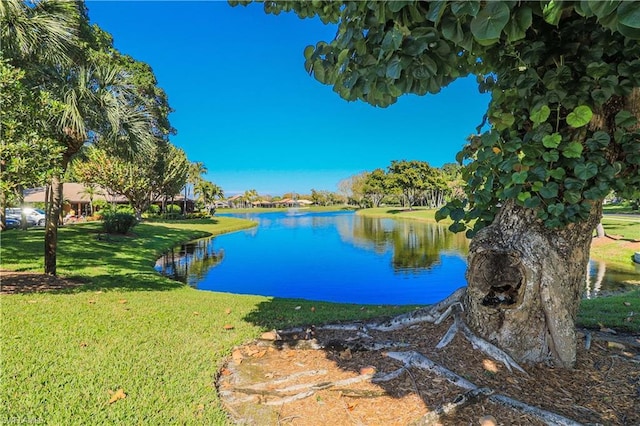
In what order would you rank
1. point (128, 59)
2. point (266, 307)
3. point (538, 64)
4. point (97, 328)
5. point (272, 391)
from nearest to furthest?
point (538, 64) → point (272, 391) → point (97, 328) → point (266, 307) → point (128, 59)

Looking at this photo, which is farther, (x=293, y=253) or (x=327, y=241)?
(x=327, y=241)

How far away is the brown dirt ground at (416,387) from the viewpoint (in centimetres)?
226

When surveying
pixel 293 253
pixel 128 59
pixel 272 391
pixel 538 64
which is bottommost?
pixel 293 253

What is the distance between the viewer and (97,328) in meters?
4.01

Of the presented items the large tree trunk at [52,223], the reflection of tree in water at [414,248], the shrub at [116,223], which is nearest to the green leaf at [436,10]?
the large tree trunk at [52,223]

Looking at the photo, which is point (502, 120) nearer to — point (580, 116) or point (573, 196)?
point (580, 116)

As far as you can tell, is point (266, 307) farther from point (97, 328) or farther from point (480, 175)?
point (480, 175)

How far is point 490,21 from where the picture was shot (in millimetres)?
1378

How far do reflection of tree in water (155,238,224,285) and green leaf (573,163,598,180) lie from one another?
34.4 ft

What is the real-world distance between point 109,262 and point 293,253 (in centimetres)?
854

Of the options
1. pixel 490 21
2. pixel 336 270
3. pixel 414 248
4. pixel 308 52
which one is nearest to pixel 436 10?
pixel 490 21

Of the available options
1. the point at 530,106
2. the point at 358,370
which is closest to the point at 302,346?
the point at 358,370

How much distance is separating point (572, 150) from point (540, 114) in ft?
1.07

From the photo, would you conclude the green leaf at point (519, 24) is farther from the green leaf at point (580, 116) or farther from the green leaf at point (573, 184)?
the green leaf at point (573, 184)
